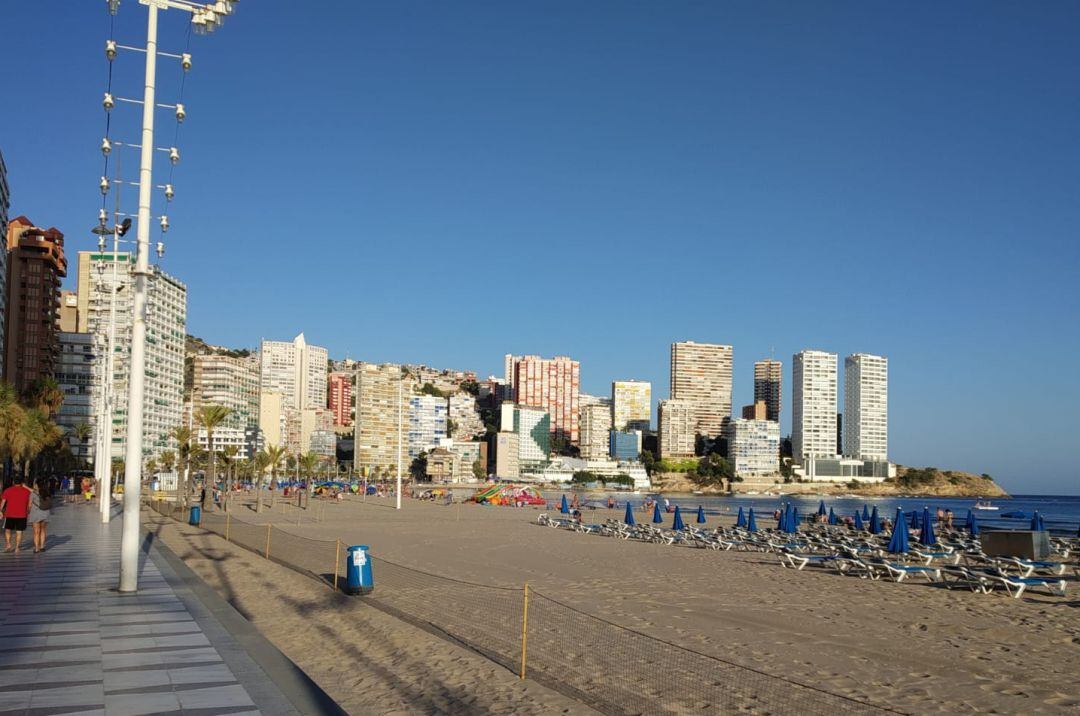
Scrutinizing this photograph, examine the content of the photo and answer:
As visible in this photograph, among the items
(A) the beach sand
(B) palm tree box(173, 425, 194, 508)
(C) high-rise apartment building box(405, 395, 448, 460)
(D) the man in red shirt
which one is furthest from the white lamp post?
(C) high-rise apartment building box(405, 395, 448, 460)

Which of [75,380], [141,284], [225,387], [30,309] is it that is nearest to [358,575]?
[141,284]

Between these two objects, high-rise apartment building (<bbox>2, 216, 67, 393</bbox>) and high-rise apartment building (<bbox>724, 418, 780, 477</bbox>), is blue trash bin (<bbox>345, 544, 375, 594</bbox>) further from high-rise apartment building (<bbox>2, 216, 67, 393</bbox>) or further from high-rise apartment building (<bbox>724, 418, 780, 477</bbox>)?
high-rise apartment building (<bbox>724, 418, 780, 477</bbox>)

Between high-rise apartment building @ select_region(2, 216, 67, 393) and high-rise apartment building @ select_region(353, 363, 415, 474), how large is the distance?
238 ft

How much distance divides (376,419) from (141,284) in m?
167

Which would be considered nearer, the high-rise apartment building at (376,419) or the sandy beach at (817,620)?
the sandy beach at (817,620)

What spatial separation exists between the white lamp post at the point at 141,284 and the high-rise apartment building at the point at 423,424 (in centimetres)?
17444

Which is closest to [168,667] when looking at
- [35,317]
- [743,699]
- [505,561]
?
[743,699]

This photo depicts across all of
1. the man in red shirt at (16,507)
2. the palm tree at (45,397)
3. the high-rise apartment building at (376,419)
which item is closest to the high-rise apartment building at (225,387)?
the high-rise apartment building at (376,419)

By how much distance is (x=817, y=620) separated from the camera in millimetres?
12891

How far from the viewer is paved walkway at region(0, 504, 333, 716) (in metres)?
6.37

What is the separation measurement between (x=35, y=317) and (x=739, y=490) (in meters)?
130

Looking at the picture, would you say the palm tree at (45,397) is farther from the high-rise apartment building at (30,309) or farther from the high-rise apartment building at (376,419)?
the high-rise apartment building at (376,419)

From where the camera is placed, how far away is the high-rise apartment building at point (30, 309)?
316ft

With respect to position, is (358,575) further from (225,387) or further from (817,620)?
(225,387)
